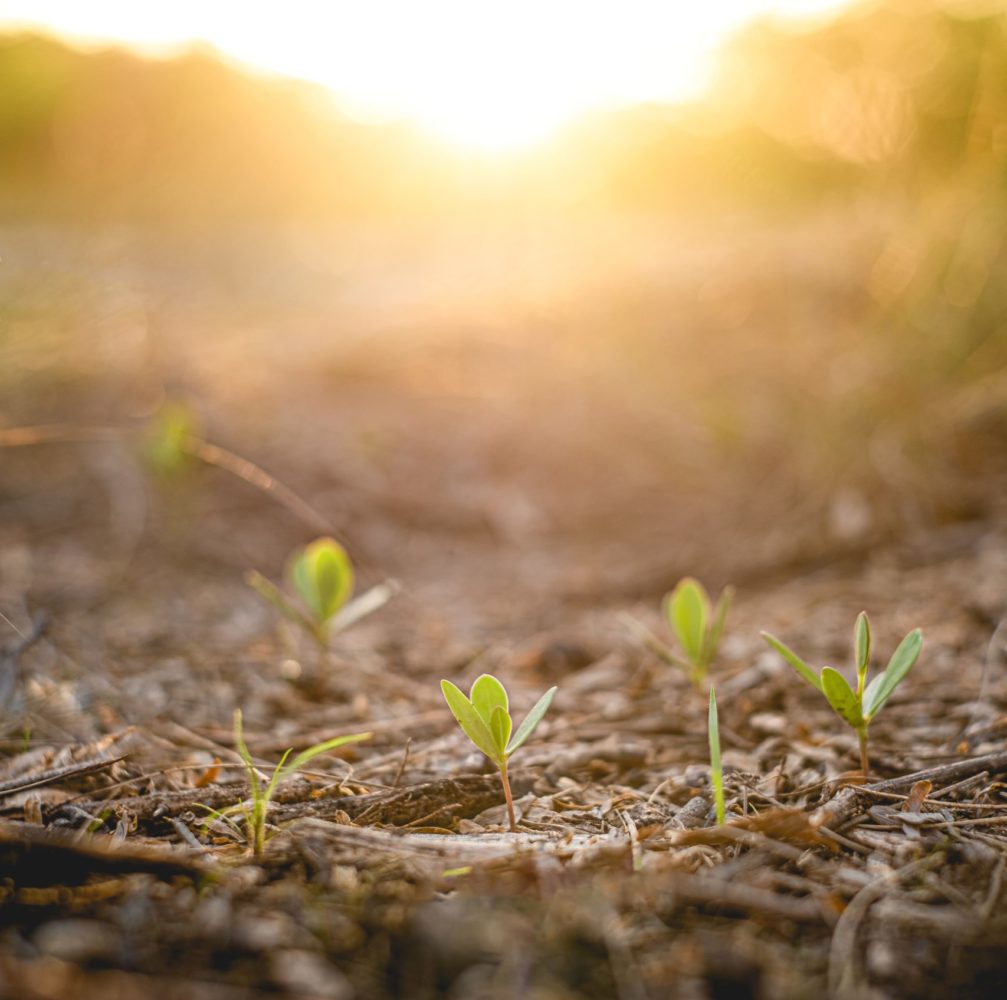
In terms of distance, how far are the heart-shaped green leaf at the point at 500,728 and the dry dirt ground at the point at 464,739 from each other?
0.10 meters

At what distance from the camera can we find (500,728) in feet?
2.79

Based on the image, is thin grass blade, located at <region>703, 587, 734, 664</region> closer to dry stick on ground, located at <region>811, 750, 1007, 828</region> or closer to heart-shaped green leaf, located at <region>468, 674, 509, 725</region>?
dry stick on ground, located at <region>811, 750, 1007, 828</region>

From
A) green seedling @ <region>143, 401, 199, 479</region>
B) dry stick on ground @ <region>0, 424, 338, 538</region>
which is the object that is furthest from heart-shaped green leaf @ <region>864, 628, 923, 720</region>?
green seedling @ <region>143, 401, 199, 479</region>

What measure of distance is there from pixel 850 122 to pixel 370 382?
208 cm

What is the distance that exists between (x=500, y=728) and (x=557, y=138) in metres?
6.15

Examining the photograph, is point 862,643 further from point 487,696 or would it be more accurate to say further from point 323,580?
point 323,580

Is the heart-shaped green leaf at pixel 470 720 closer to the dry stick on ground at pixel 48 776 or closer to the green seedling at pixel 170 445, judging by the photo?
the dry stick on ground at pixel 48 776

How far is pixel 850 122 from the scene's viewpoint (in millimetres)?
2938

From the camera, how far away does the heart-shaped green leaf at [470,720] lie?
0.85 metres

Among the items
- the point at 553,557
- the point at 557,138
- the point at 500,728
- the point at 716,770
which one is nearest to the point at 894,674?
the point at 716,770

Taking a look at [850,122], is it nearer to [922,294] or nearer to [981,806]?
[922,294]

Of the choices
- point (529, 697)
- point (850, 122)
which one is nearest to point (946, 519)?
point (529, 697)

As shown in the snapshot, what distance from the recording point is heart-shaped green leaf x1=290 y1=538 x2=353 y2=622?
4.45 ft

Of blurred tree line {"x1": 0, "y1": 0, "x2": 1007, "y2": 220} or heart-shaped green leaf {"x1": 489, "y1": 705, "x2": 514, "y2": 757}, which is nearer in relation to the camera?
heart-shaped green leaf {"x1": 489, "y1": 705, "x2": 514, "y2": 757}
